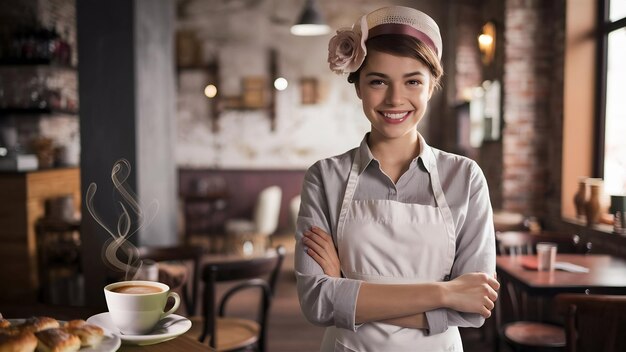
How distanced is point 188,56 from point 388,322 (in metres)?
7.89

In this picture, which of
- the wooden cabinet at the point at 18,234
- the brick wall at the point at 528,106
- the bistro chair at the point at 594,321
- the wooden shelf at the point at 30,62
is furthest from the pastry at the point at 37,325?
the wooden shelf at the point at 30,62

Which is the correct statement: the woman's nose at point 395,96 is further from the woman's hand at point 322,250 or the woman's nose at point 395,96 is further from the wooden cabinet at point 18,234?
the wooden cabinet at point 18,234

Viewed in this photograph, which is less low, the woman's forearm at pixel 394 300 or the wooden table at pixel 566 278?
the woman's forearm at pixel 394 300

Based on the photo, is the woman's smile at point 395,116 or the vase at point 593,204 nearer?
the woman's smile at point 395,116

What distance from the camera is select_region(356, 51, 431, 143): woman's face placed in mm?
1225

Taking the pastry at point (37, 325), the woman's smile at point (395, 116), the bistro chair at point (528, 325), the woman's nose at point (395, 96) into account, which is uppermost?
the woman's nose at point (395, 96)

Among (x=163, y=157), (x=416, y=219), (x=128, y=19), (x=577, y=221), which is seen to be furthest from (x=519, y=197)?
(x=416, y=219)

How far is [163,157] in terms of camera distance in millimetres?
3953

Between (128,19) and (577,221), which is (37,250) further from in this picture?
(577,221)

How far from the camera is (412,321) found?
1.22 m

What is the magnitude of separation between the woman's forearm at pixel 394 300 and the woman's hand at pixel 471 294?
Answer: 2 centimetres

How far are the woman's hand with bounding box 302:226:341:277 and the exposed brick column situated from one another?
4.20 m

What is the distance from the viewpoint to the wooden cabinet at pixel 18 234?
15.8ft

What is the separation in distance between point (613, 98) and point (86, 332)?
4264 millimetres
